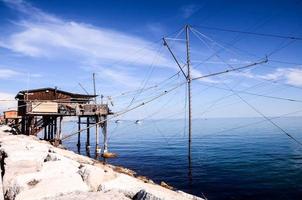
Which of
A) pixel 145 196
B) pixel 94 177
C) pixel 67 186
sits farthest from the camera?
pixel 94 177

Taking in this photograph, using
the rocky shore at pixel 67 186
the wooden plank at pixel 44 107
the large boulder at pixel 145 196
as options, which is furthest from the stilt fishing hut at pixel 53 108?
the large boulder at pixel 145 196

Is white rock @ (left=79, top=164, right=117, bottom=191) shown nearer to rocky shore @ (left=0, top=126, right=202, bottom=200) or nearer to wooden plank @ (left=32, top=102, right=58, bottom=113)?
rocky shore @ (left=0, top=126, right=202, bottom=200)

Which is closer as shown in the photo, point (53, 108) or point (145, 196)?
point (145, 196)

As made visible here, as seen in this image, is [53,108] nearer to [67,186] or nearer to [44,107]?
[44,107]

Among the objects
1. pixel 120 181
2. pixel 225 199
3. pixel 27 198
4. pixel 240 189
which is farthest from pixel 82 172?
pixel 240 189

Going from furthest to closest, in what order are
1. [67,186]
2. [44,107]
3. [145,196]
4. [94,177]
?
[44,107] → [94,177] → [67,186] → [145,196]

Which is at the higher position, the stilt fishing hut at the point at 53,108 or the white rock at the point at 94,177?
the stilt fishing hut at the point at 53,108

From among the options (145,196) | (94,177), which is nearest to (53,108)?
(94,177)

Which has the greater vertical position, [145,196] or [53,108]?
[53,108]

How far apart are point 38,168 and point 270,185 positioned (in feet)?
71.0

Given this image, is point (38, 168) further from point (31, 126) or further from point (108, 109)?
point (31, 126)

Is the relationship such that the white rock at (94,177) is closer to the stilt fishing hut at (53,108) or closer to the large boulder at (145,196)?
the large boulder at (145,196)

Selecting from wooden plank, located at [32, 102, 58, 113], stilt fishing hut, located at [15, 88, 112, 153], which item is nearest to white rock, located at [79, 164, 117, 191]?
stilt fishing hut, located at [15, 88, 112, 153]

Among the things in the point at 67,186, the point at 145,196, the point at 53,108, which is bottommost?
the point at 67,186
